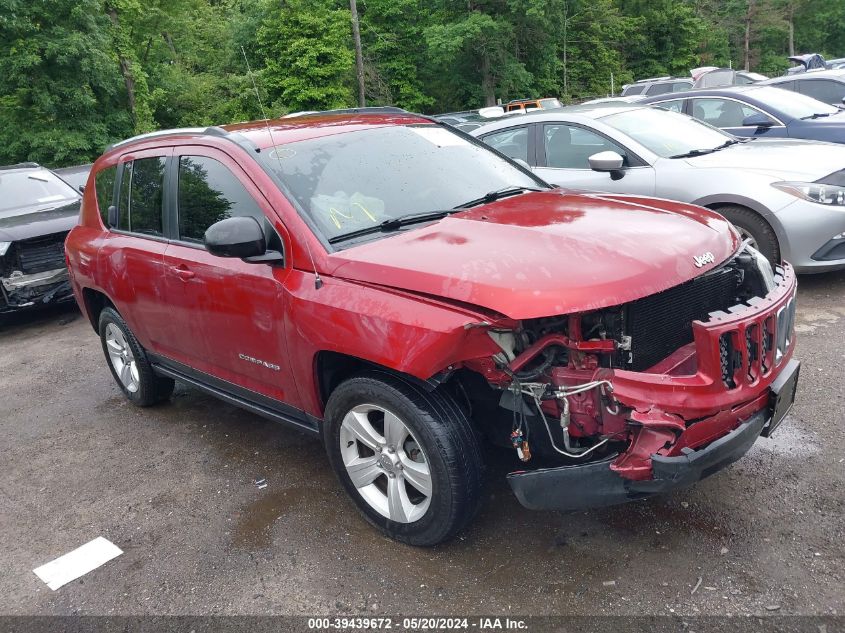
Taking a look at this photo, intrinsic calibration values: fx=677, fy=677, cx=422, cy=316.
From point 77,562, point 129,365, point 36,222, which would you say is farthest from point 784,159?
point 36,222

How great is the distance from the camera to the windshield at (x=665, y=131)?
640 centimetres

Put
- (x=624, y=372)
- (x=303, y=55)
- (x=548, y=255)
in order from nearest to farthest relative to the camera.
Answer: (x=624, y=372) → (x=548, y=255) → (x=303, y=55)

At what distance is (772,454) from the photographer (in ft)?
11.6

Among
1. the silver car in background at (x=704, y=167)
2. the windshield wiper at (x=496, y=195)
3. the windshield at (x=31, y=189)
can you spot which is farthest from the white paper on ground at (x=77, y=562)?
the windshield at (x=31, y=189)

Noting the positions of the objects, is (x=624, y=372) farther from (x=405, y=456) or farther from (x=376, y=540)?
(x=376, y=540)

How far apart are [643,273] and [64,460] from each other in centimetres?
383

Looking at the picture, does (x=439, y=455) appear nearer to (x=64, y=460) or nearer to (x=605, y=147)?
(x=64, y=460)

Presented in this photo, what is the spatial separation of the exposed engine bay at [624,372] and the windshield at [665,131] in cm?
389

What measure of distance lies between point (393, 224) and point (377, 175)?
0.41 m

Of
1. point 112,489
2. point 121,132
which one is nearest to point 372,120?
point 112,489

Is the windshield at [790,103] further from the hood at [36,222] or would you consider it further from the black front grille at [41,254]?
the black front grille at [41,254]

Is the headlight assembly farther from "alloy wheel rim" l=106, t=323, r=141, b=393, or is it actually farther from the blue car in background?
Answer: "alloy wheel rim" l=106, t=323, r=141, b=393

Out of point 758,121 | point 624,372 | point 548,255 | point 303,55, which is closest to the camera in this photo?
point 624,372

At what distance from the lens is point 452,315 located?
Answer: 8.40ft
